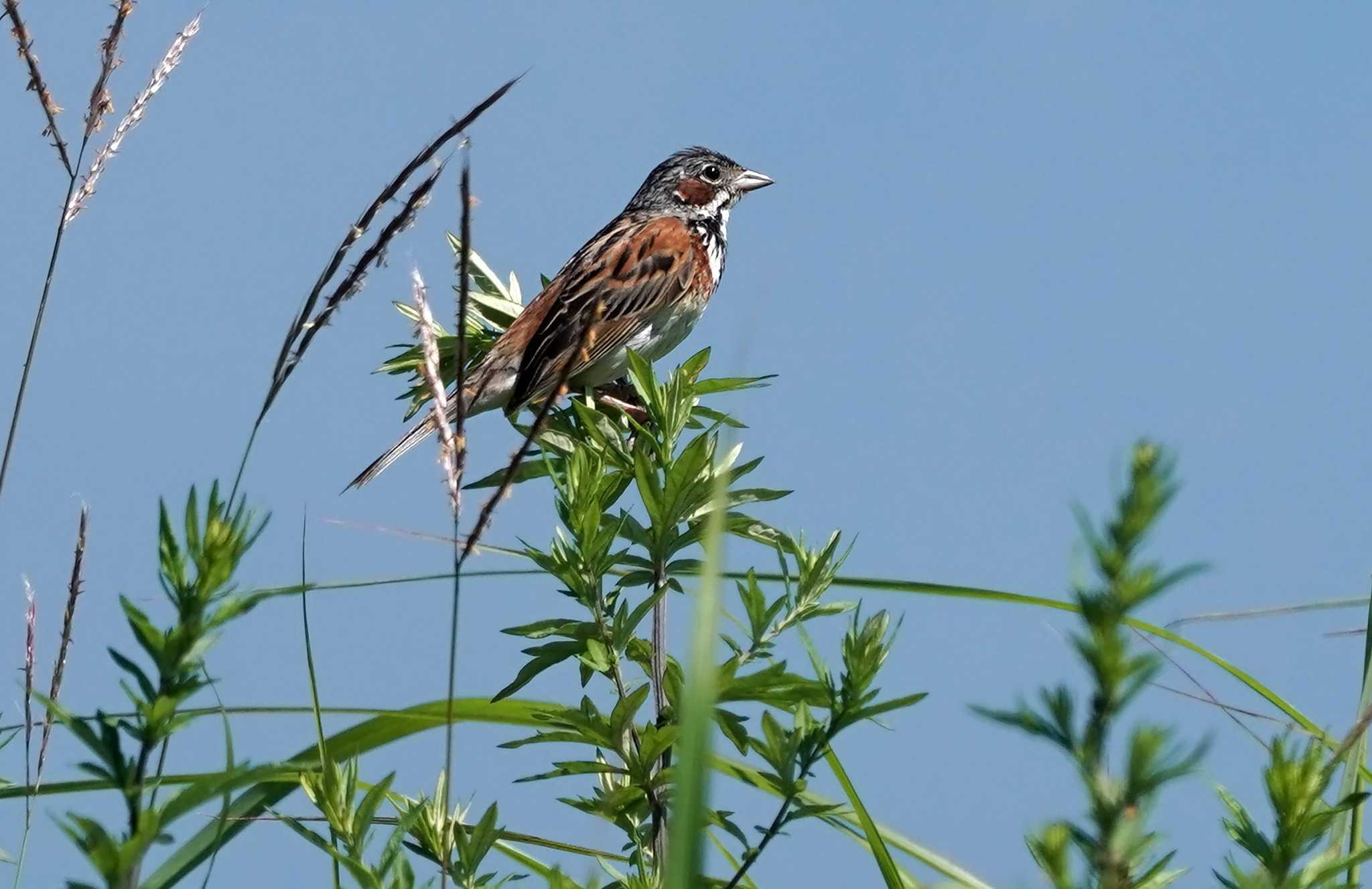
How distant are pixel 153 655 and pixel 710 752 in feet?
1.71

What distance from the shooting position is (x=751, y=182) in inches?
316

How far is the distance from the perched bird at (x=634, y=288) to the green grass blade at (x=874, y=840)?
113 inches

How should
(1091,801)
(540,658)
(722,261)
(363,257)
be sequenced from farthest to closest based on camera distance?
(722,261), (540,658), (363,257), (1091,801)

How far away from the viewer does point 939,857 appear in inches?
119

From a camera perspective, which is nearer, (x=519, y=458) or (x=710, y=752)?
(x=710, y=752)

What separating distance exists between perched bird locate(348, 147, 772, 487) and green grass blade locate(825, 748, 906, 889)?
113 inches

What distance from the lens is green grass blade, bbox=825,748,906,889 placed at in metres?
2.49

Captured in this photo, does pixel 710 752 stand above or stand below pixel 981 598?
below

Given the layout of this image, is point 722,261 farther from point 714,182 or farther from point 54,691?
point 54,691

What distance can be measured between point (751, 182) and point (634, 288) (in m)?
1.47

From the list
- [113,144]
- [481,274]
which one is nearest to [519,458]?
[113,144]

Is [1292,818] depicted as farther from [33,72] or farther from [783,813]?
[33,72]

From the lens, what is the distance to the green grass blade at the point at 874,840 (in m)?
2.49

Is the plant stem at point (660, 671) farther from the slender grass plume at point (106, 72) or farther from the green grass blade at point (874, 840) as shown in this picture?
the slender grass plume at point (106, 72)
